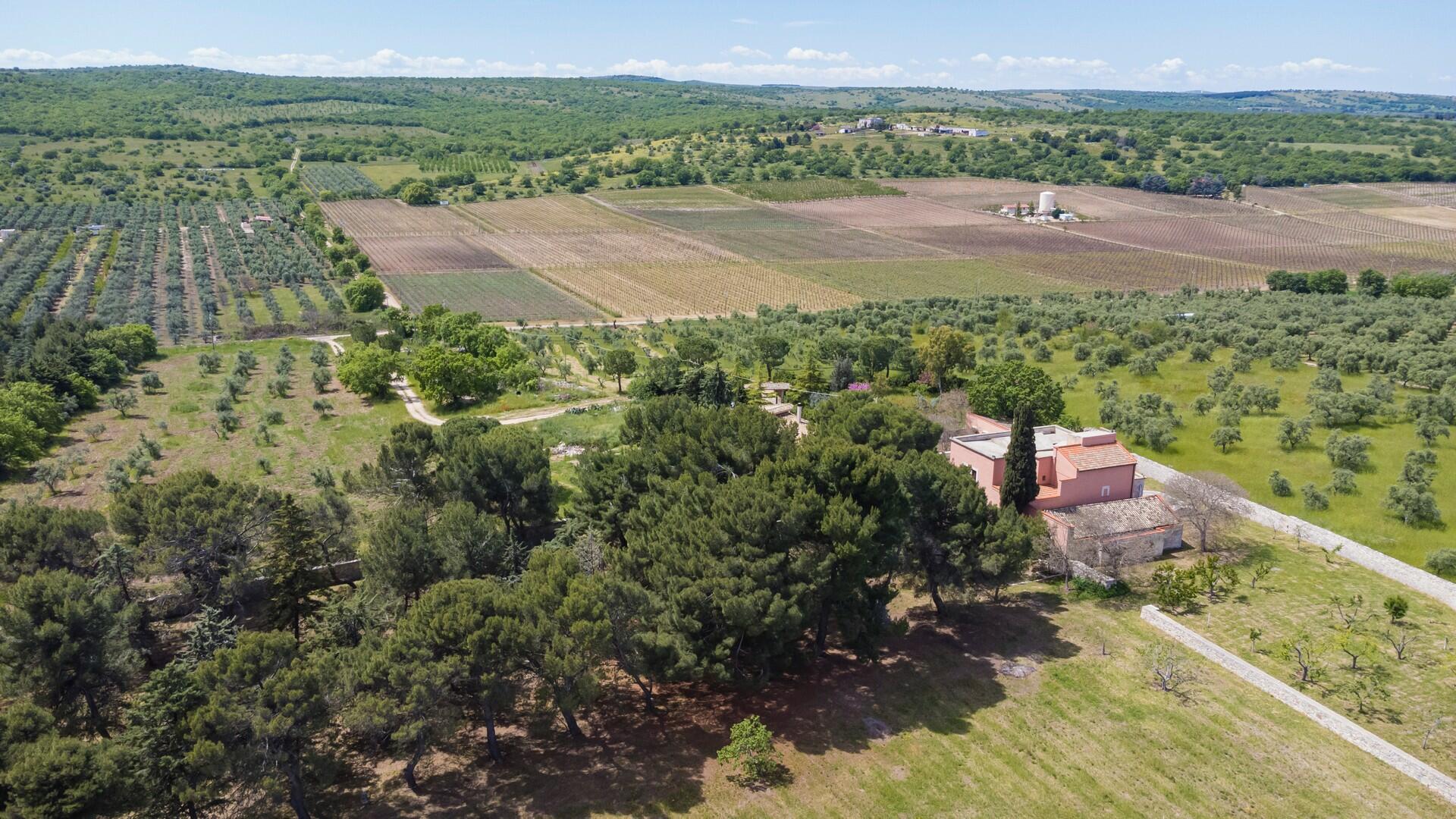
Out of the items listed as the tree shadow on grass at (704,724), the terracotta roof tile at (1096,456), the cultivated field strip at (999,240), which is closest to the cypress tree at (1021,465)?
the terracotta roof tile at (1096,456)

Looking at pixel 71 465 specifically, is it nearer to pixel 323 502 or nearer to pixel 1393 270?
pixel 323 502

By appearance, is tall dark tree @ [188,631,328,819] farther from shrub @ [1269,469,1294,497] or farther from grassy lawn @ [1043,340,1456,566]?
shrub @ [1269,469,1294,497]

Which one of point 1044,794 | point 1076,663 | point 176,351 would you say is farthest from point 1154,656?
point 176,351

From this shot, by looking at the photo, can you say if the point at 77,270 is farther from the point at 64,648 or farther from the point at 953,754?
the point at 953,754

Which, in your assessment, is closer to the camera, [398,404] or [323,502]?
[323,502]

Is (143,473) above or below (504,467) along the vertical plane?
below

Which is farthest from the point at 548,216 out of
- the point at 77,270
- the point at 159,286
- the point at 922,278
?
the point at 922,278
